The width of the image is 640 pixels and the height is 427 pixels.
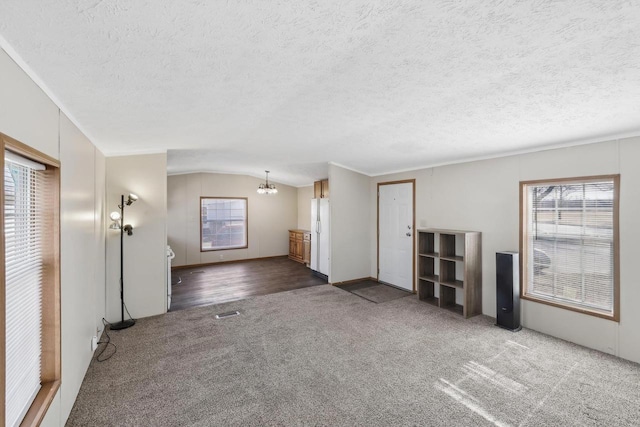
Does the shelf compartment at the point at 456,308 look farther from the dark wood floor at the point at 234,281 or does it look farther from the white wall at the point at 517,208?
the dark wood floor at the point at 234,281

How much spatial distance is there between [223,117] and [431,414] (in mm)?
3156

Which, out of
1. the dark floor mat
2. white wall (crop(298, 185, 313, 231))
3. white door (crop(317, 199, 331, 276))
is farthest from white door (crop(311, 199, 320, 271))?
white wall (crop(298, 185, 313, 231))

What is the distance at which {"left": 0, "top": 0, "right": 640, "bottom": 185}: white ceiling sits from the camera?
126 cm

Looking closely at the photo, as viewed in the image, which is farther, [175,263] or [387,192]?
[175,263]

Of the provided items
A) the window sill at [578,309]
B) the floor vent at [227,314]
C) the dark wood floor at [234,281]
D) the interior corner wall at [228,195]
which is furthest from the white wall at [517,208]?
the interior corner wall at [228,195]

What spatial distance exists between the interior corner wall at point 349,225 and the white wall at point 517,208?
117 centimetres

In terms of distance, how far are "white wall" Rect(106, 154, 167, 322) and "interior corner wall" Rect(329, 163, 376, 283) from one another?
297 cm

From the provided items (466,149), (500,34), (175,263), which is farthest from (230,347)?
(175,263)

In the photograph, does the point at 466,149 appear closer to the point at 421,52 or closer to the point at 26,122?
the point at 421,52

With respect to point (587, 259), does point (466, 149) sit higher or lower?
higher

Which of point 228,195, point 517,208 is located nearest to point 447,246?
point 517,208

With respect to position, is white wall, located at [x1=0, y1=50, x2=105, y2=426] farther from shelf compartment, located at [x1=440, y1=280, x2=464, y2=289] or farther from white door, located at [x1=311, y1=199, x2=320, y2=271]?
shelf compartment, located at [x1=440, y1=280, x2=464, y2=289]

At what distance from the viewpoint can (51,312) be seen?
186 cm

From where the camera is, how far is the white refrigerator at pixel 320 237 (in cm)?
596
